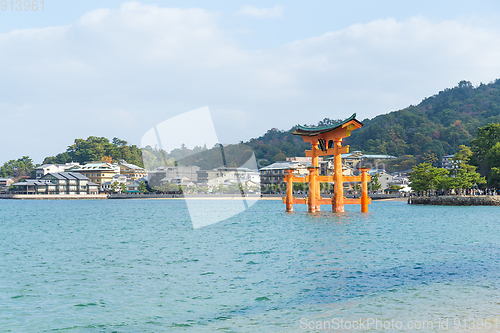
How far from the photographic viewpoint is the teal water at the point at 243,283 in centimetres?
1193

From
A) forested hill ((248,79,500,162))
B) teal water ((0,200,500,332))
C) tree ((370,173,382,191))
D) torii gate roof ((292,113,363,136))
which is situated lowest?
teal water ((0,200,500,332))

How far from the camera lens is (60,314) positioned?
12367 mm

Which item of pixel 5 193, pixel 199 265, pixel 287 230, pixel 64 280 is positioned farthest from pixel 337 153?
pixel 5 193

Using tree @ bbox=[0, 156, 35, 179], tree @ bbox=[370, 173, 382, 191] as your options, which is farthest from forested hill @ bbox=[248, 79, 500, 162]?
tree @ bbox=[0, 156, 35, 179]

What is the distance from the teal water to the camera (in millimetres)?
11930

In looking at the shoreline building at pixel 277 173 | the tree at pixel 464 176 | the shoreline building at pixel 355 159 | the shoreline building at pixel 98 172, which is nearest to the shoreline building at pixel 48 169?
the shoreline building at pixel 98 172

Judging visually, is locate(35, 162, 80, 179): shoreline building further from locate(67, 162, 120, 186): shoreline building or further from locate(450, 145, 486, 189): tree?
locate(450, 145, 486, 189): tree

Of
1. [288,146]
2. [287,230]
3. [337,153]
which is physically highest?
[288,146]

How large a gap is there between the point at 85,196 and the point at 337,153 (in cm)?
9833

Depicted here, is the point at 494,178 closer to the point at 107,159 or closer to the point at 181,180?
the point at 181,180

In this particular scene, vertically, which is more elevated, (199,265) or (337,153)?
(337,153)

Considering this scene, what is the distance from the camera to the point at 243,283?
16.0 m

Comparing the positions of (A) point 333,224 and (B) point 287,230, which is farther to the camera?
(A) point 333,224

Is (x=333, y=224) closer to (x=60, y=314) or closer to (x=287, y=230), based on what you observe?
(x=287, y=230)
